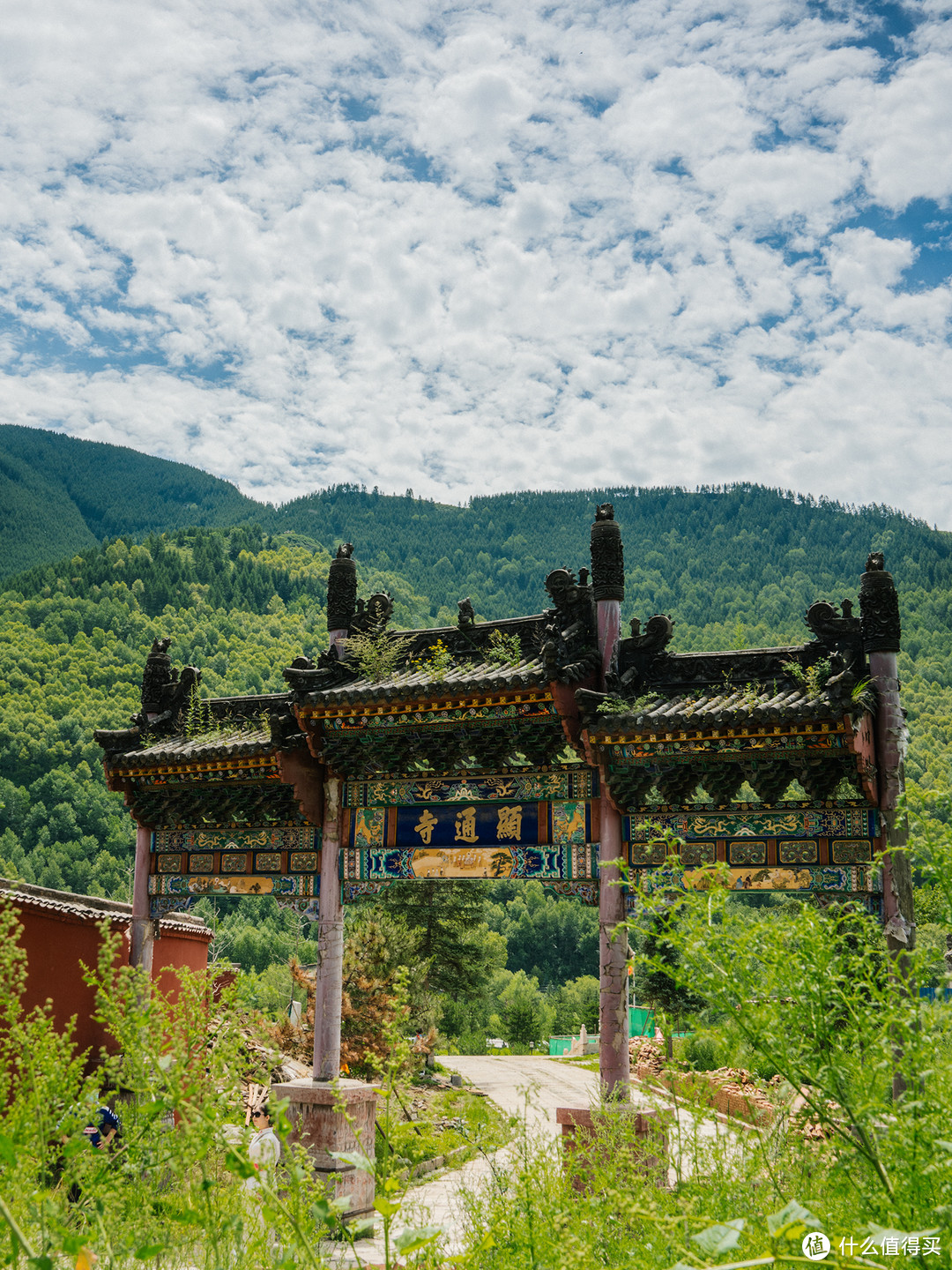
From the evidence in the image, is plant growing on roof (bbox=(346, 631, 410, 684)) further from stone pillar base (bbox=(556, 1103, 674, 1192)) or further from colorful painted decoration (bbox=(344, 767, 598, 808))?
stone pillar base (bbox=(556, 1103, 674, 1192))

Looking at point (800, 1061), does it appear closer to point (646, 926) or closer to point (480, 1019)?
point (646, 926)

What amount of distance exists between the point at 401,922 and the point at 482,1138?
14.8 metres

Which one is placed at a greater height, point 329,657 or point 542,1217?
point 329,657

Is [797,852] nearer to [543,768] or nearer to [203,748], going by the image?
[543,768]

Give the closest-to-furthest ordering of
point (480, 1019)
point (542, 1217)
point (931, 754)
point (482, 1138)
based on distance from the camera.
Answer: point (542, 1217) < point (482, 1138) < point (480, 1019) < point (931, 754)

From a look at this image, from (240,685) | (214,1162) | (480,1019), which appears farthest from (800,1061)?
(240,685)

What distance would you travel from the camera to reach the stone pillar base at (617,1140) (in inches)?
171

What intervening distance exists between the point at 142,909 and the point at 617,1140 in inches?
252

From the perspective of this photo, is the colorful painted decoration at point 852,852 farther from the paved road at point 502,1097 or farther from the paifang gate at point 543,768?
the paved road at point 502,1097

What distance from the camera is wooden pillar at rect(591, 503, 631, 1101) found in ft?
25.8

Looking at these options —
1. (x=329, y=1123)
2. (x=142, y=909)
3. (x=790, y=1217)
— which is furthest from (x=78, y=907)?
(x=790, y=1217)

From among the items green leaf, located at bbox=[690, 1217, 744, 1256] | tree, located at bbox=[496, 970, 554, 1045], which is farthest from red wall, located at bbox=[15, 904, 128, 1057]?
tree, located at bbox=[496, 970, 554, 1045]

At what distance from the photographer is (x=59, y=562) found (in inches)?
2960

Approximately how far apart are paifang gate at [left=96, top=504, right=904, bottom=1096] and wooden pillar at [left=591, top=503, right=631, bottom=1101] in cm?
2
